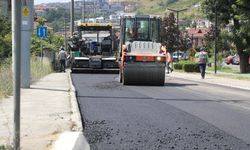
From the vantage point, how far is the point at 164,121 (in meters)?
13.0

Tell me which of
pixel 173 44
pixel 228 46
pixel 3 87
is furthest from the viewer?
pixel 173 44

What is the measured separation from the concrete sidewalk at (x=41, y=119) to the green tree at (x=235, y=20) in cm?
2274

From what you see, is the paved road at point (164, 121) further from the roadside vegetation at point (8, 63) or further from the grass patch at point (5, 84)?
the roadside vegetation at point (8, 63)

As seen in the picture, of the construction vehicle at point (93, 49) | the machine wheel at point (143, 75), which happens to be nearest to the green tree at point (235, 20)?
the construction vehicle at point (93, 49)

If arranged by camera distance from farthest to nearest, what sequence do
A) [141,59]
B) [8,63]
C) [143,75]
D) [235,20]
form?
[235,20] → [8,63] → [143,75] → [141,59]

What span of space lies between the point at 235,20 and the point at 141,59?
2031 cm

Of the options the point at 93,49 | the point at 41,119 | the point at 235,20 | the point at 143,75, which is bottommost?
the point at 41,119

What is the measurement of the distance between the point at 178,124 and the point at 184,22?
178304mm

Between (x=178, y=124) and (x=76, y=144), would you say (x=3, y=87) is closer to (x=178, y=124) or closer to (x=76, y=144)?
(x=178, y=124)

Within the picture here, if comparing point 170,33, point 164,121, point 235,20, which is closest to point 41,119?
point 164,121

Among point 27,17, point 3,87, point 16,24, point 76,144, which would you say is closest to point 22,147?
point 76,144

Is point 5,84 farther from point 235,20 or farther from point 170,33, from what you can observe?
point 170,33

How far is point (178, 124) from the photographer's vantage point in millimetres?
12492

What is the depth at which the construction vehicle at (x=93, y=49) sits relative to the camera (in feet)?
132
